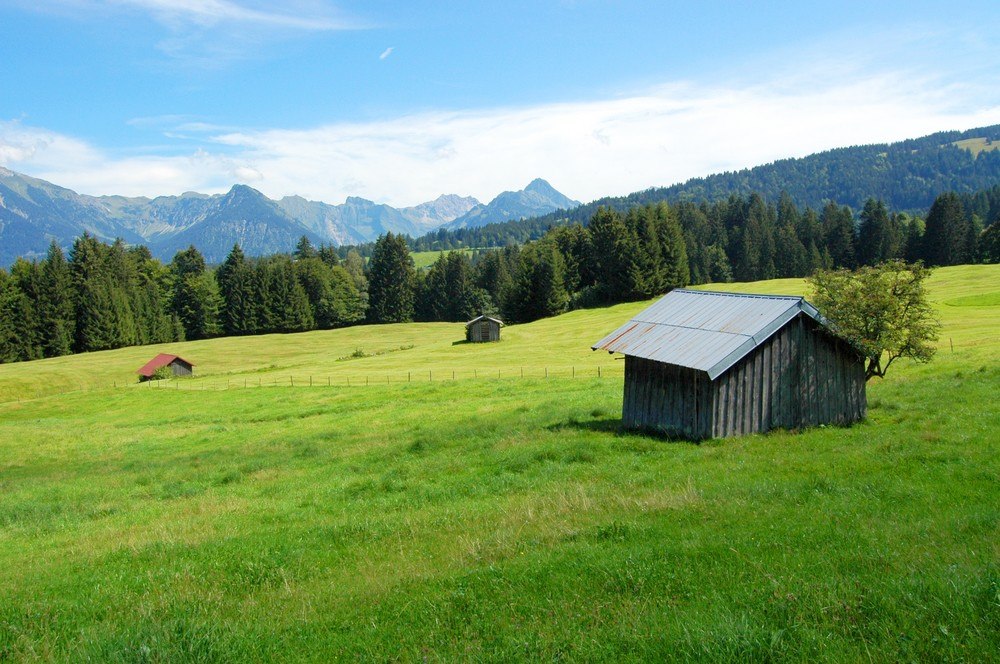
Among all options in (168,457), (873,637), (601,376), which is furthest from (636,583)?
(601,376)

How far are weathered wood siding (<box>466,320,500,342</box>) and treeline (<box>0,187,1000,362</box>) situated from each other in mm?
24704

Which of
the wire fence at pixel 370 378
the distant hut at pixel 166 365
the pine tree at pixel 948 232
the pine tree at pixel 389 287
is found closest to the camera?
the wire fence at pixel 370 378

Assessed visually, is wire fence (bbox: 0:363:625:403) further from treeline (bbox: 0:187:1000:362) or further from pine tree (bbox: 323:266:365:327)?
pine tree (bbox: 323:266:365:327)

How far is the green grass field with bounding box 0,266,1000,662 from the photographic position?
695 cm

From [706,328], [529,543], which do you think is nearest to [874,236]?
[706,328]

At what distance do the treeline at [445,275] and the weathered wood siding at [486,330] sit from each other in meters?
24.7

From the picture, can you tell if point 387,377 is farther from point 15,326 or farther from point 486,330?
point 15,326

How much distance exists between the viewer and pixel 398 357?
2842 inches

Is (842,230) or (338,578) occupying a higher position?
(842,230)

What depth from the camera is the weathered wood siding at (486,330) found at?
3110 inches

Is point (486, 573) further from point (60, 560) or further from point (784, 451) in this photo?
point (784, 451)

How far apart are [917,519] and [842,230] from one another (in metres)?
131

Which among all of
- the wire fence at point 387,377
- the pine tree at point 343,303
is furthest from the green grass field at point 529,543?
the pine tree at point 343,303

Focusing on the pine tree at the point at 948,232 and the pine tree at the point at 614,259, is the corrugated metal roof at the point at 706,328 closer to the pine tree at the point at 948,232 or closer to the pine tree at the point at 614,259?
the pine tree at the point at 614,259
